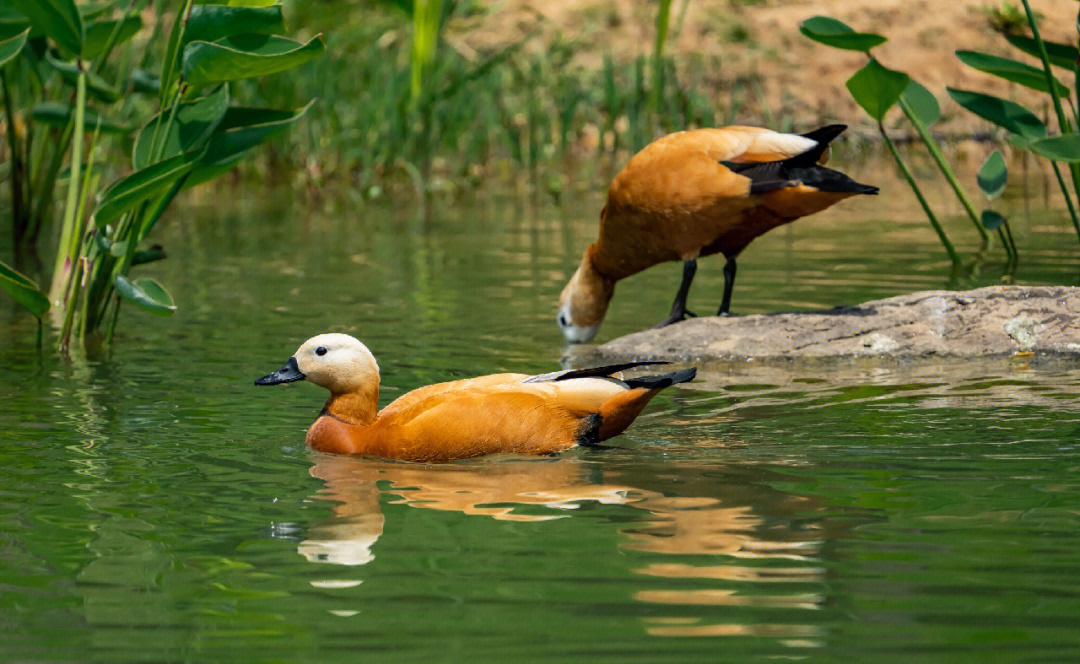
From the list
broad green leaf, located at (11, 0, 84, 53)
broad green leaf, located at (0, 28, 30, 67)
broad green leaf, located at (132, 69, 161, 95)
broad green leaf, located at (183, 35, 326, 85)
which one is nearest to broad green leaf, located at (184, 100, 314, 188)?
broad green leaf, located at (183, 35, 326, 85)

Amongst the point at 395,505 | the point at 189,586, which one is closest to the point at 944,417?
the point at 395,505

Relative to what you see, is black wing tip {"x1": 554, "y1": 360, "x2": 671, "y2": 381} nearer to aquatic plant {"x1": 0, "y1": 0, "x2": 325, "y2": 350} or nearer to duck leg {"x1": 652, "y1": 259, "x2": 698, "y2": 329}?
aquatic plant {"x1": 0, "y1": 0, "x2": 325, "y2": 350}

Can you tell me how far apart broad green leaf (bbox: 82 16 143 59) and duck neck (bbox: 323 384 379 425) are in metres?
2.81

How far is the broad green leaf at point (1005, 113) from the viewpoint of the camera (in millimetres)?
6844

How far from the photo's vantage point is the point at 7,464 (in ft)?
15.4

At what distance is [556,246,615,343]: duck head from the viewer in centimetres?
759

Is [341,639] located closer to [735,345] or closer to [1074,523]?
[1074,523]

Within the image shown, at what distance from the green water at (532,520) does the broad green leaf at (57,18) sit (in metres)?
1.41

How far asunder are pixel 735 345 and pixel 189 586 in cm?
398

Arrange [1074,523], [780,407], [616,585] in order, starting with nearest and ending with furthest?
[616,585], [1074,523], [780,407]

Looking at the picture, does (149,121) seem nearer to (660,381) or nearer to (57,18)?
(57,18)

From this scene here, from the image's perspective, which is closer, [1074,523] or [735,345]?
[1074,523]

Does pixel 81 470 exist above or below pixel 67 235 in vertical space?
below

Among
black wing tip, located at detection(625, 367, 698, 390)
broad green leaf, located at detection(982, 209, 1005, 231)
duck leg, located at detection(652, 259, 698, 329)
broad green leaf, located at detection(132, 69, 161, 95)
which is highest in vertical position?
broad green leaf, located at detection(132, 69, 161, 95)
